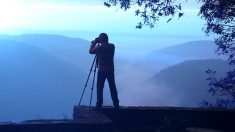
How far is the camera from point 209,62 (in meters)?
164

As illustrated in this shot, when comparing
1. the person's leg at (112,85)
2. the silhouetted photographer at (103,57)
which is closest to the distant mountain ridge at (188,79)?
the person's leg at (112,85)

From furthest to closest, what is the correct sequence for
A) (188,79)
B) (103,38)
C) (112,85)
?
(188,79), (112,85), (103,38)

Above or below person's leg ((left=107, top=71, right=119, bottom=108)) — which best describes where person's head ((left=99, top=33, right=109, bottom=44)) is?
above

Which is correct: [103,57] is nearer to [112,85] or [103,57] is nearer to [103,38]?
[103,38]

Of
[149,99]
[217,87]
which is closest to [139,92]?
[149,99]

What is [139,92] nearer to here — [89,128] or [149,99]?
[149,99]

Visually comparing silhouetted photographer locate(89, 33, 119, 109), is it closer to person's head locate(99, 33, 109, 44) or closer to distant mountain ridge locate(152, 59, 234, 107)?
person's head locate(99, 33, 109, 44)

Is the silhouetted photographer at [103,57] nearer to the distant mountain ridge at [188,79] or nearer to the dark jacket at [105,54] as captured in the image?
the dark jacket at [105,54]

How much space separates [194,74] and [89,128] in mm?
131218

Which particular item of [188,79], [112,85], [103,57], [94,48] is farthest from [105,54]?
[188,79]

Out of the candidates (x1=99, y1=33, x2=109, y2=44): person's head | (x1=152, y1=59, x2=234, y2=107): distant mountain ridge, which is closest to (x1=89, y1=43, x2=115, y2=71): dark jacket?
(x1=99, y1=33, x2=109, y2=44): person's head

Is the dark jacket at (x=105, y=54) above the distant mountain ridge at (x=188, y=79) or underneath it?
above

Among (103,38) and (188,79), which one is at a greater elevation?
(103,38)

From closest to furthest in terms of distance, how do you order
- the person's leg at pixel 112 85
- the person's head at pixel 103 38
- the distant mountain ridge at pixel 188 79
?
the person's head at pixel 103 38 < the person's leg at pixel 112 85 < the distant mountain ridge at pixel 188 79
